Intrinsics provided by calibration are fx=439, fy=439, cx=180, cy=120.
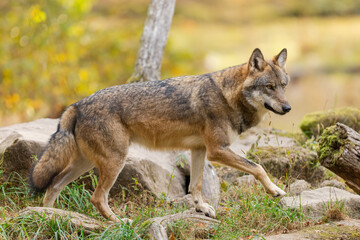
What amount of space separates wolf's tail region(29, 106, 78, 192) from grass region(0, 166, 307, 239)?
12.8 inches

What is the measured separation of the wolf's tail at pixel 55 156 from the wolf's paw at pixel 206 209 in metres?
1.83

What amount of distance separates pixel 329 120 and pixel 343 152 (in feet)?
14.0

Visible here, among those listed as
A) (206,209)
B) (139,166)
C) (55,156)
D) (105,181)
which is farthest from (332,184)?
(55,156)

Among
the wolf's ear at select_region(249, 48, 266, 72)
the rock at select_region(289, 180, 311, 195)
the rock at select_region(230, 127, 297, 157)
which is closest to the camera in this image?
the wolf's ear at select_region(249, 48, 266, 72)

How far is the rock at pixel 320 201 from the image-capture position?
5575 mm

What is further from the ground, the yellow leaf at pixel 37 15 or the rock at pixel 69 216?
the yellow leaf at pixel 37 15

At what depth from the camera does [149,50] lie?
8.72 m

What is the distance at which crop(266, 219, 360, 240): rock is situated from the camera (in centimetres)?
492

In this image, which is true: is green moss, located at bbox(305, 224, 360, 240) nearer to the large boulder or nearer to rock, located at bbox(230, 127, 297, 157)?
the large boulder

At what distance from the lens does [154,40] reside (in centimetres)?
877

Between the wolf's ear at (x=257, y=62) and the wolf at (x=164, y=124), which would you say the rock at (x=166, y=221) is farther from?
the wolf's ear at (x=257, y=62)

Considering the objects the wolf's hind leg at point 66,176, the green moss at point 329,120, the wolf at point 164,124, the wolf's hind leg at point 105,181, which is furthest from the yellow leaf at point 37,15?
the wolf's hind leg at point 105,181

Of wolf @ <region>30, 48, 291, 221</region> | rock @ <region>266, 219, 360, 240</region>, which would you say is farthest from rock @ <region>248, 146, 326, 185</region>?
rock @ <region>266, 219, 360, 240</region>

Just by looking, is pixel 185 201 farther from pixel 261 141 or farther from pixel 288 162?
pixel 261 141
